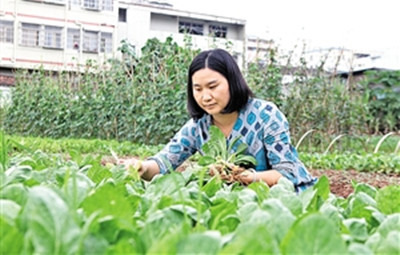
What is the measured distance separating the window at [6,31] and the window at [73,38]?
2.49 meters

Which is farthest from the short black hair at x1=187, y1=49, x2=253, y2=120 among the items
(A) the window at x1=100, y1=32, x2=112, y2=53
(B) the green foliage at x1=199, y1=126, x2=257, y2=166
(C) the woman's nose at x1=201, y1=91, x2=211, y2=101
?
(A) the window at x1=100, y1=32, x2=112, y2=53

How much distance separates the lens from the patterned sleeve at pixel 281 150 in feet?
8.27

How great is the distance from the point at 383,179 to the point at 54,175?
171 inches

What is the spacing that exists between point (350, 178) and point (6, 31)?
2377cm

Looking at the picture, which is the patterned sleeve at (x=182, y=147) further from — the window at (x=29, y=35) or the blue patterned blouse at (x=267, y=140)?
the window at (x=29, y=35)

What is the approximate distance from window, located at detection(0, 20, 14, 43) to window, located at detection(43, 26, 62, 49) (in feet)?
4.90

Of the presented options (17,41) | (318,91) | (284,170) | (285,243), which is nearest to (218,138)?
(284,170)

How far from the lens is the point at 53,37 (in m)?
27.3

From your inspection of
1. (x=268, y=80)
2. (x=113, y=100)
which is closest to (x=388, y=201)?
(x=268, y=80)

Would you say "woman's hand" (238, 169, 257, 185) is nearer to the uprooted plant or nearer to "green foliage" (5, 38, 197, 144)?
the uprooted plant

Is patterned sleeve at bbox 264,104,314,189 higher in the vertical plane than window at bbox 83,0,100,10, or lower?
lower

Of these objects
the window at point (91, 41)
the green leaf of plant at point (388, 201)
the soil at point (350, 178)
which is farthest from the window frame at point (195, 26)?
the green leaf of plant at point (388, 201)

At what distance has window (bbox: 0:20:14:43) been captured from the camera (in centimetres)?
2598

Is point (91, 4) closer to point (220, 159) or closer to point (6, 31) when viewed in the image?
point (6, 31)
